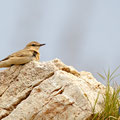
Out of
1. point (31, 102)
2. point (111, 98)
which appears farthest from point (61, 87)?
point (111, 98)

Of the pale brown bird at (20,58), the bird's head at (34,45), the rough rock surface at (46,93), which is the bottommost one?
the rough rock surface at (46,93)

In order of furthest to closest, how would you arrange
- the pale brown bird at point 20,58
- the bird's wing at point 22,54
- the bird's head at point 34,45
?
the bird's head at point 34,45 < the bird's wing at point 22,54 < the pale brown bird at point 20,58

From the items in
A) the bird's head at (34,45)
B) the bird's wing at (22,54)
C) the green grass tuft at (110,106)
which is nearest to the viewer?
the green grass tuft at (110,106)

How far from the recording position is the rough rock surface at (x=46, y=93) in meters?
5.91

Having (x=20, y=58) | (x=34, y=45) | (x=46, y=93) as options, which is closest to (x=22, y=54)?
(x=20, y=58)

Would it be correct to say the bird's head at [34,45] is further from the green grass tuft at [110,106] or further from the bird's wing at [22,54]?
the green grass tuft at [110,106]

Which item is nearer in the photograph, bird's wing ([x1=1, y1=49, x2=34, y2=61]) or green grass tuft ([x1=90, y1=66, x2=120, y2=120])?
green grass tuft ([x1=90, y1=66, x2=120, y2=120])

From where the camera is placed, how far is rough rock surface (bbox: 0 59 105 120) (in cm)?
591

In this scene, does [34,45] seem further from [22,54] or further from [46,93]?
[46,93]

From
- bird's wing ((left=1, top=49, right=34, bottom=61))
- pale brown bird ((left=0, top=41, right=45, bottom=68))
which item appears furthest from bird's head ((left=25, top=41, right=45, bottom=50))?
bird's wing ((left=1, top=49, right=34, bottom=61))

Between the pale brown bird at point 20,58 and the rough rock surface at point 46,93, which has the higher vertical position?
the pale brown bird at point 20,58

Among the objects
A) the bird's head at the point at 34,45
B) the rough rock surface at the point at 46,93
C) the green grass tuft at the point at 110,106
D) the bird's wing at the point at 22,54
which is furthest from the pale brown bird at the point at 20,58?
the green grass tuft at the point at 110,106

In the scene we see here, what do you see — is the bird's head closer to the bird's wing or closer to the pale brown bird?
the pale brown bird

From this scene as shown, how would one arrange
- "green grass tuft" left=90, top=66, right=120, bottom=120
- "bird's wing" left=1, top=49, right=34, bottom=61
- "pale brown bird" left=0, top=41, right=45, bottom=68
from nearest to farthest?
"green grass tuft" left=90, top=66, right=120, bottom=120, "pale brown bird" left=0, top=41, right=45, bottom=68, "bird's wing" left=1, top=49, right=34, bottom=61
